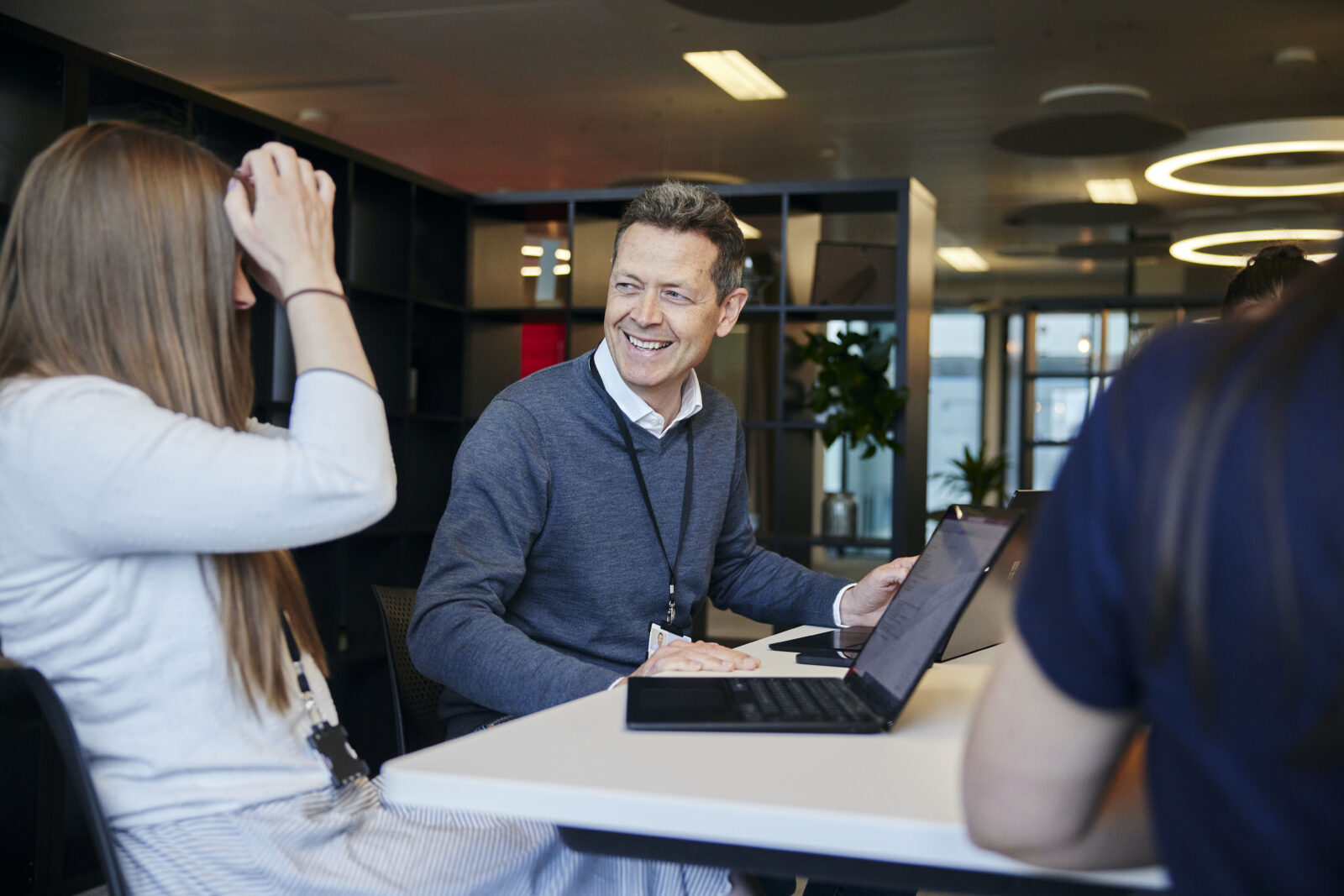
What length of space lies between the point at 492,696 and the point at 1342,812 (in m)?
1.14

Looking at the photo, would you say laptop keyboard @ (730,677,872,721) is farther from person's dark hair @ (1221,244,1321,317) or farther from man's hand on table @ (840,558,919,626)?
person's dark hair @ (1221,244,1321,317)

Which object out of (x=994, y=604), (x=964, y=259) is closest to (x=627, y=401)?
(x=994, y=604)

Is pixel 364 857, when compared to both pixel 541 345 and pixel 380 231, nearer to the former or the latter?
pixel 380 231

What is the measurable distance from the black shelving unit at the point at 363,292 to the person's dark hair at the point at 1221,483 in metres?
3.10

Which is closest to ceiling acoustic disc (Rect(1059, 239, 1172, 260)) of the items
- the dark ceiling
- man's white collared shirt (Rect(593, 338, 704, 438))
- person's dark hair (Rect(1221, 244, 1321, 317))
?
the dark ceiling

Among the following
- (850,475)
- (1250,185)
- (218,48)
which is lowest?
(850,475)

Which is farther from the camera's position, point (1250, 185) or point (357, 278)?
point (1250, 185)

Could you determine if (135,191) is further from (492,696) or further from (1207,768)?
(1207,768)

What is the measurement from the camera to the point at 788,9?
510 centimetres

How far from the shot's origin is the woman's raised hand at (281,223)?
115 cm

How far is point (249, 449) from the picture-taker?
1.06m

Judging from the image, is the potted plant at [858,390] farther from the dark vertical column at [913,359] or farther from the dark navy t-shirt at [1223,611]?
the dark navy t-shirt at [1223,611]

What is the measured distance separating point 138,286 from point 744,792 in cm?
73

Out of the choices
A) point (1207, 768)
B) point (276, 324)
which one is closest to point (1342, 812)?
point (1207, 768)
